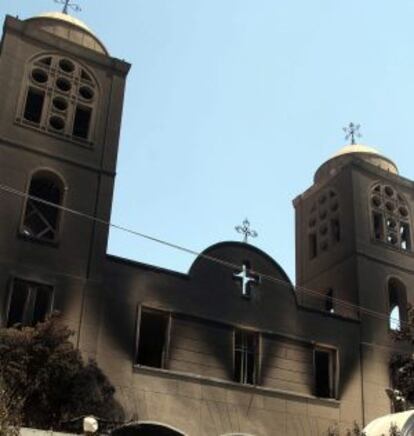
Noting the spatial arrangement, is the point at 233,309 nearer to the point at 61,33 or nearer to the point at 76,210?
the point at 76,210

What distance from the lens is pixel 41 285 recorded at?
22.9 meters

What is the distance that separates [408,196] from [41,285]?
17520 millimetres

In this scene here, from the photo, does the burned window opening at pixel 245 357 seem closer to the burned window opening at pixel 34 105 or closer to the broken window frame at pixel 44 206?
the broken window frame at pixel 44 206

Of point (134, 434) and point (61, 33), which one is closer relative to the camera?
point (134, 434)

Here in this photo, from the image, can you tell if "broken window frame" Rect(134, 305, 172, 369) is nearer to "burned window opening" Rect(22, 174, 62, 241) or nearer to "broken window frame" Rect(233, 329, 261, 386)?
"broken window frame" Rect(233, 329, 261, 386)

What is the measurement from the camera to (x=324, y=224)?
33125 mm

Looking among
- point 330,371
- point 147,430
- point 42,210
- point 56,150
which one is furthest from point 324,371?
point 56,150

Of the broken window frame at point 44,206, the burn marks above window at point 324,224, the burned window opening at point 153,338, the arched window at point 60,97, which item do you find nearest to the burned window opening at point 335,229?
the burn marks above window at point 324,224

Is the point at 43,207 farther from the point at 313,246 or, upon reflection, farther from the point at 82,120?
the point at 313,246

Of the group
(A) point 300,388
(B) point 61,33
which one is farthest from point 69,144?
(A) point 300,388

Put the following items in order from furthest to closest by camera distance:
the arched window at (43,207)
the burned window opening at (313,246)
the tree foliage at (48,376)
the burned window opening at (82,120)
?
the burned window opening at (313,246) → the burned window opening at (82,120) → the arched window at (43,207) → the tree foliage at (48,376)

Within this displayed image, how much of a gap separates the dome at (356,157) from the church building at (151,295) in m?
3.89

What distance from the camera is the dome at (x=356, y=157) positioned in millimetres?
33906

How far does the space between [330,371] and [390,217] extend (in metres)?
8.27
